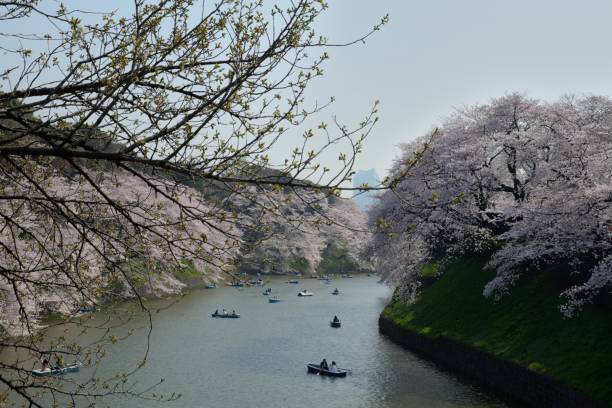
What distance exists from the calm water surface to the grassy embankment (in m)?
2.37

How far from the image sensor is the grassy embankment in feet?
71.8

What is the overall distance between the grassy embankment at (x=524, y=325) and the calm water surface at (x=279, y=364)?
2.37 meters

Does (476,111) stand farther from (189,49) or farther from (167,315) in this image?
(189,49)

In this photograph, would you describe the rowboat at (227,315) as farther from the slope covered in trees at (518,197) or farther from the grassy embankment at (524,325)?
the grassy embankment at (524,325)

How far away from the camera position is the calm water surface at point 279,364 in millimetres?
24844

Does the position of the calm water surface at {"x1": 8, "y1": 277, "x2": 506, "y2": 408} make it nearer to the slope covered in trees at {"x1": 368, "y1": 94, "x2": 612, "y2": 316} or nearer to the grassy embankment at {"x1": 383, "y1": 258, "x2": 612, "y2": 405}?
the grassy embankment at {"x1": 383, "y1": 258, "x2": 612, "y2": 405}

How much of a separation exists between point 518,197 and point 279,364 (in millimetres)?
17026

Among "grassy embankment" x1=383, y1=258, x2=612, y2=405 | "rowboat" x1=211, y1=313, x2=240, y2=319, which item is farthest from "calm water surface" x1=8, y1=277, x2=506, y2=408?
"grassy embankment" x1=383, y1=258, x2=612, y2=405

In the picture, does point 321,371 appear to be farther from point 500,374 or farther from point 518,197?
point 518,197

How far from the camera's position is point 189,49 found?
7383 mm

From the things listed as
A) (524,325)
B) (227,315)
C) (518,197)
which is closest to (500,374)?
(524,325)

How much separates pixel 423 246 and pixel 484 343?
45.0 ft

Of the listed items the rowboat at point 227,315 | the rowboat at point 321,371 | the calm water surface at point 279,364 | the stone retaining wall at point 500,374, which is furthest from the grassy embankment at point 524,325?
the rowboat at point 227,315

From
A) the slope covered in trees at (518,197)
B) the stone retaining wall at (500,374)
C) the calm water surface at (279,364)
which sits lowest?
the calm water surface at (279,364)
